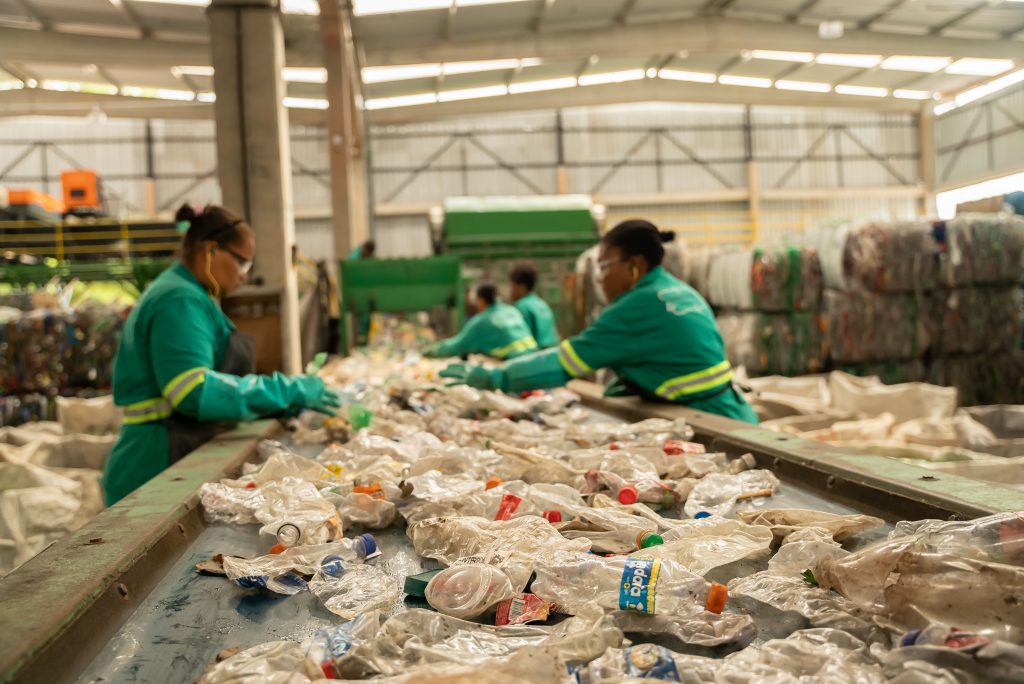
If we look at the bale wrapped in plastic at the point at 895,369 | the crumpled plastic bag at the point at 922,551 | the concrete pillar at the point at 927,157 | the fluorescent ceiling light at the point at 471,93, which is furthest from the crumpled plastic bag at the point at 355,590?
the concrete pillar at the point at 927,157

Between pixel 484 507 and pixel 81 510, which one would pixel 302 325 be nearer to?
pixel 81 510

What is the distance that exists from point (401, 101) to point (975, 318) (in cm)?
1250

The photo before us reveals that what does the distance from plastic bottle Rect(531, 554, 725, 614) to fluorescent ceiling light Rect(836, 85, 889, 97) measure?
63.1 feet

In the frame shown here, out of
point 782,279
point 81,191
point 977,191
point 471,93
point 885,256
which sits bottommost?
point 782,279

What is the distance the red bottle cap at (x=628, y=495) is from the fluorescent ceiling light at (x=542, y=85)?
1595 centimetres

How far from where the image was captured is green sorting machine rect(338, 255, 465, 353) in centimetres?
821

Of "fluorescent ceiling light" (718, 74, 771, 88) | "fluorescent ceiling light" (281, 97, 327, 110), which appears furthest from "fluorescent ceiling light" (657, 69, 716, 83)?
"fluorescent ceiling light" (281, 97, 327, 110)

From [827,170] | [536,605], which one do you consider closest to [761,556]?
[536,605]

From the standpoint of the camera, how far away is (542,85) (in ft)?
56.1

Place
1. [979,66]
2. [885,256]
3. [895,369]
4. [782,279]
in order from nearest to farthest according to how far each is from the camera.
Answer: [885,256]
[782,279]
[895,369]
[979,66]

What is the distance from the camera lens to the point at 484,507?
187 cm

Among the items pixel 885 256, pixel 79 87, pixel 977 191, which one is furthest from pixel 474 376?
pixel 977 191

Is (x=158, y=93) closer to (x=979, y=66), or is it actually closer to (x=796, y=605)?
(x=979, y=66)

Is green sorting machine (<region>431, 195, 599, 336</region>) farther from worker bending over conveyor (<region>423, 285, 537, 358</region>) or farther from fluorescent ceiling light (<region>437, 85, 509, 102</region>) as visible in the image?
fluorescent ceiling light (<region>437, 85, 509, 102</region>)
